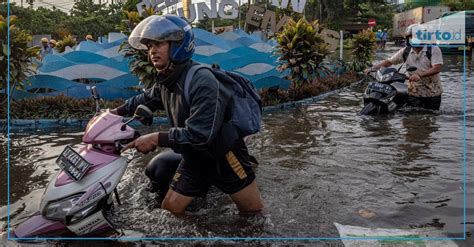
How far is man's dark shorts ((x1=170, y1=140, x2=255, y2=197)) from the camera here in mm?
3413

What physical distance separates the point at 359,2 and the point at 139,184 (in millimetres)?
51071

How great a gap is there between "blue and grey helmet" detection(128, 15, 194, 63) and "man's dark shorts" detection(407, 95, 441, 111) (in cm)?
628

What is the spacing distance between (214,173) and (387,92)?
5.66 meters

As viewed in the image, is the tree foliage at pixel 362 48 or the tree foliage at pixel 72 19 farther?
the tree foliage at pixel 72 19

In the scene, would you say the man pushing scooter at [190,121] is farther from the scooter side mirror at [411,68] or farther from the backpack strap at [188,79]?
the scooter side mirror at [411,68]

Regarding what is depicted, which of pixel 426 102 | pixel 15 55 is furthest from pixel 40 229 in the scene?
pixel 426 102

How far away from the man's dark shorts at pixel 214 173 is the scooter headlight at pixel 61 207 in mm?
857

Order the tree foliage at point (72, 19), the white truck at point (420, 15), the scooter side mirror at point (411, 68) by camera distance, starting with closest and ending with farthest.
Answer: the scooter side mirror at point (411, 68)
the white truck at point (420, 15)
the tree foliage at point (72, 19)

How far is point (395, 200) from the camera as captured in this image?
13.7 ft

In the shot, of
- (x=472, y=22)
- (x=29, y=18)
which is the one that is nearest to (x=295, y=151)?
(x=472, y=22)

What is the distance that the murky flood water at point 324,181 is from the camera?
365cm

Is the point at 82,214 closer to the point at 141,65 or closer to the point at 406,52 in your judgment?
the point at 141,65

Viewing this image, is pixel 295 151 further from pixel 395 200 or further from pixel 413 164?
pixel 395 200

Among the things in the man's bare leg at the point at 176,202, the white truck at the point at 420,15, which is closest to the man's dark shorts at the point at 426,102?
the man's bare leg at the point at 176,202
